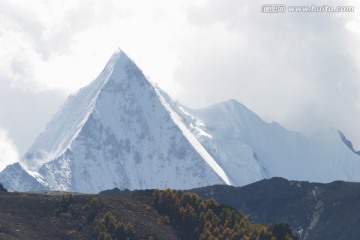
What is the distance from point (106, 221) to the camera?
7210 inches

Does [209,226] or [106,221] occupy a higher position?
[106,221]

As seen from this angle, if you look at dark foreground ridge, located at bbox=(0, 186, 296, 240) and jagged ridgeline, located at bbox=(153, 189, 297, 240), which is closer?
dark foreground ridge, located at bbox=(0, 186, 296, 240)

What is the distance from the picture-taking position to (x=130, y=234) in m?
182

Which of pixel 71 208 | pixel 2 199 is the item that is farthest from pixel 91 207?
pixel 2 199

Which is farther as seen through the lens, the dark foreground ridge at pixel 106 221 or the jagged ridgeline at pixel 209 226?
the jagged ridgeline at pixel 209 226

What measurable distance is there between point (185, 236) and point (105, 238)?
1911 cm

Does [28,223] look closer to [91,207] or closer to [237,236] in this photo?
[91,207]

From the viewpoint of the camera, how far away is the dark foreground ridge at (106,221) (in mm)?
180250

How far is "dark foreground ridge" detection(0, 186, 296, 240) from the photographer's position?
591 feet

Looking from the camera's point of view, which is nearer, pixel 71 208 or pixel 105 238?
pixel 105 238

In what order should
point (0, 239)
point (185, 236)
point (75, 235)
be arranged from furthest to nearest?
point (185, 236), point (75, 235), point (0, 239)

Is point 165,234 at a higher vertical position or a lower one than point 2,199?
lower

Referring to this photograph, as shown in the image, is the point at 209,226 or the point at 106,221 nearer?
the point at 106,221

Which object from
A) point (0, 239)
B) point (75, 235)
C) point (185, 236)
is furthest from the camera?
point (185, 236)
